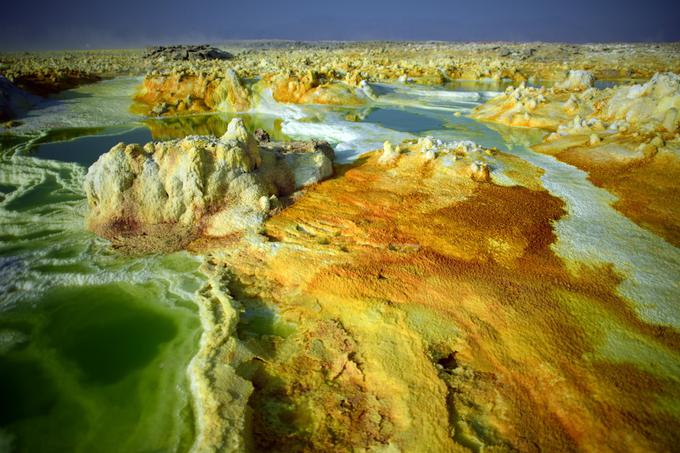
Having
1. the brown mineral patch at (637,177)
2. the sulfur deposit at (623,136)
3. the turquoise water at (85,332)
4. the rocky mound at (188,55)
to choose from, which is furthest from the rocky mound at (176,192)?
the rocky mound at (188,55)

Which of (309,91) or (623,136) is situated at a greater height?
(309,91)

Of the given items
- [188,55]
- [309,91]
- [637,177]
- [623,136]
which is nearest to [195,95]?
[309,91]

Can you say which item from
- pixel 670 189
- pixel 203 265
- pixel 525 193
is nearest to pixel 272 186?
pixel 203 265

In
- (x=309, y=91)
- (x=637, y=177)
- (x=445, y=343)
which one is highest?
(x=309, y=91)

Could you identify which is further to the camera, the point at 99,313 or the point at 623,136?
the point at 623,136

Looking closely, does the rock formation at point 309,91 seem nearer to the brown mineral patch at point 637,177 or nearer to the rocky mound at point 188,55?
the brown mineral patch at point 637,177

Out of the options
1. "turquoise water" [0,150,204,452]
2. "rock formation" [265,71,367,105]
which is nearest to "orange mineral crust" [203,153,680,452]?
"turquoise water" [0,150,204,452]

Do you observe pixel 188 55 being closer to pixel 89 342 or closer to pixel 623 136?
pixel 623 136

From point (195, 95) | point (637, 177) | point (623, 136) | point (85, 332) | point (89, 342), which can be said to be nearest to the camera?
point (89, 342)

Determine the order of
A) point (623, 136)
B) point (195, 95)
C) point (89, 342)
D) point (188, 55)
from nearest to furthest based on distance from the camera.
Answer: point (89, 342)
point (623, 136)
point (195, 95)
point (188, 55)
